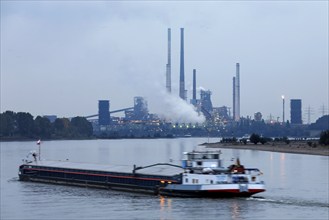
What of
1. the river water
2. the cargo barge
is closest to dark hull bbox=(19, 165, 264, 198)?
the cargo barge

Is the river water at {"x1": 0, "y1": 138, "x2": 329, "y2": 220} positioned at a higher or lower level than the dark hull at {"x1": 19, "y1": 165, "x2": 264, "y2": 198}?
lower

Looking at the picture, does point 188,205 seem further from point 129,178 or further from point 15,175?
point 15,175

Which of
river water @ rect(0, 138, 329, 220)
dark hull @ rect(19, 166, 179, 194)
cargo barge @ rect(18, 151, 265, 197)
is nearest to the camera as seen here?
river water @ rect(0, 138, 329, 220)

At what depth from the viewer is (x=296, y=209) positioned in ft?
133

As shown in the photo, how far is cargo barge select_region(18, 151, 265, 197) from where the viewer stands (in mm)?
44531

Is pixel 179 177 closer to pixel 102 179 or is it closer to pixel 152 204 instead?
pixel 152 204

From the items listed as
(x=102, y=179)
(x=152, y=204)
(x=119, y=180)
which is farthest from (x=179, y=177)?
(x=102, y=179)

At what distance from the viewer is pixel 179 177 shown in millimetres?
47219

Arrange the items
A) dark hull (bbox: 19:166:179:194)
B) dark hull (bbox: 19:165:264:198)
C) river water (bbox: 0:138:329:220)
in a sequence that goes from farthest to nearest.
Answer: dark hull (bbox: 19:166:179:194)
dark hull (bbox: 19:165:264:198)
river water (bbox: 0:138:329:220)

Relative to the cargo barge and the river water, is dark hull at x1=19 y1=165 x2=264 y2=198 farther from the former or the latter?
the river water

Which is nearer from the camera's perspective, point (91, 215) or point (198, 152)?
point (91, 215)

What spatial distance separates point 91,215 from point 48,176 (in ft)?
70.8

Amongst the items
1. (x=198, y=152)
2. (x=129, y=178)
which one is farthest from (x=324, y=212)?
(x=129, y=178)

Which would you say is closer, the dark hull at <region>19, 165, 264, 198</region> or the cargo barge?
the cargo barge
